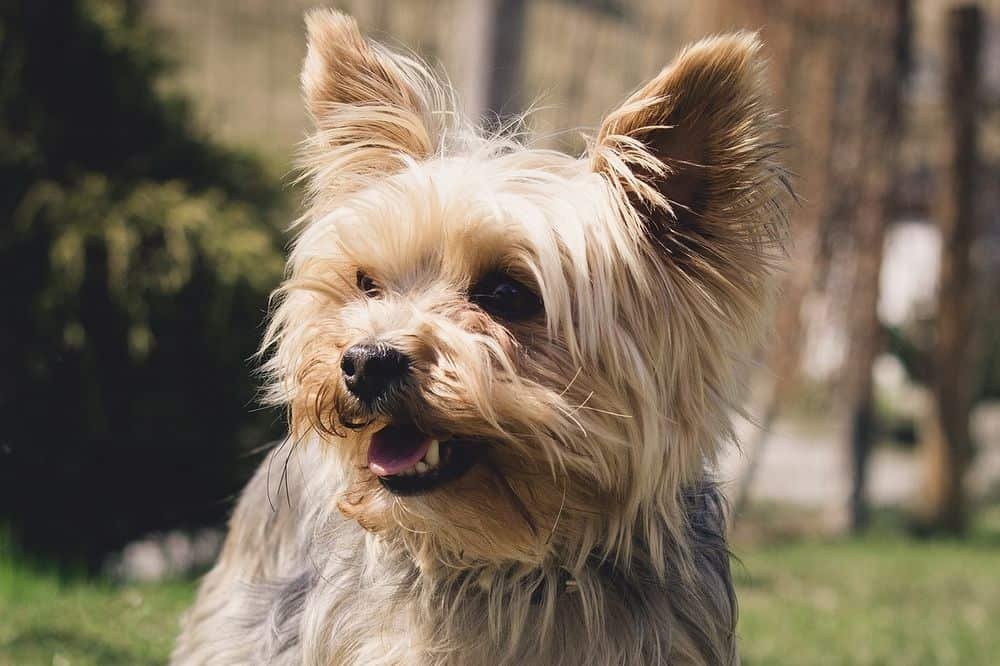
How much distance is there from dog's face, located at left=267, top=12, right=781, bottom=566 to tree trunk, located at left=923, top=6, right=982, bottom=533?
7.94 m

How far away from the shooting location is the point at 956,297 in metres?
10.4

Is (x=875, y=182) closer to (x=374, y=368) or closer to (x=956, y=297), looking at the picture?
(x=956, y=297)

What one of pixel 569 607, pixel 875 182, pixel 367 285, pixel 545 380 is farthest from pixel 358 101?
pixel 875 182

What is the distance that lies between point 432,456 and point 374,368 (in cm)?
28

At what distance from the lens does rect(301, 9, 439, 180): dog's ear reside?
130 inches

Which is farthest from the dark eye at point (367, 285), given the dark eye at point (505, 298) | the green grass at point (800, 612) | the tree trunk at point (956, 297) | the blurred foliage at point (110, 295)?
the tree trunk at point (956, 297)

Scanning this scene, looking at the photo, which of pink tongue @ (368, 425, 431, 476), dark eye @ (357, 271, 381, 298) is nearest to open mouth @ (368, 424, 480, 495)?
pink tongue @ (368, 425, 431, 476)

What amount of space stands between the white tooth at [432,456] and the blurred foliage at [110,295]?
10.9ft

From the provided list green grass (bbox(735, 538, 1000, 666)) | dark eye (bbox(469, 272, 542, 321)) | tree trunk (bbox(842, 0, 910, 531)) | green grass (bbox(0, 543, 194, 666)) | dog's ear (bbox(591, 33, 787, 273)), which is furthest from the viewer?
tree trunk (bbox(842, 0, 910, 531))

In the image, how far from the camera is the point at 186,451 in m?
6.28

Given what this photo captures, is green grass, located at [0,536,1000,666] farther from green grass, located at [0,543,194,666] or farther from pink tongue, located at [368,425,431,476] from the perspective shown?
pink tongue, located at [368,425,431,476]

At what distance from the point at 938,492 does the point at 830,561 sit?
7.89ft

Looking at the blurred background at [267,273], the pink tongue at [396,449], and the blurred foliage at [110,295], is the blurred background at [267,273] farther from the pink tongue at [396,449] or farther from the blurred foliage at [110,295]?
the pink tongue at [396,449]

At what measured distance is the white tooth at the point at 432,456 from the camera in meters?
2.88
